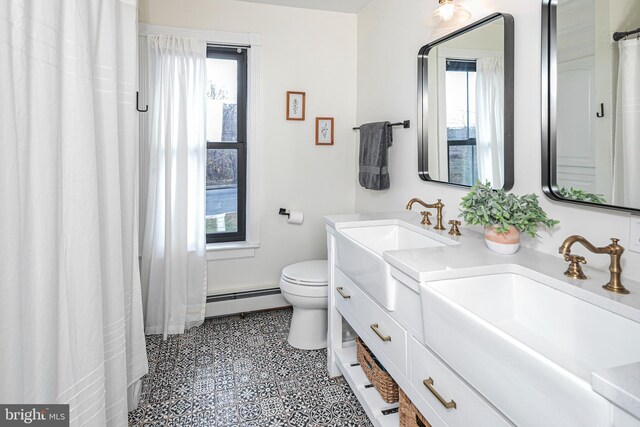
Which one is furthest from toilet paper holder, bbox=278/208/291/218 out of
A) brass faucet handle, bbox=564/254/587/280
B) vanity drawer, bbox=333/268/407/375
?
brass faucet handle, bbox=564/254/587/280

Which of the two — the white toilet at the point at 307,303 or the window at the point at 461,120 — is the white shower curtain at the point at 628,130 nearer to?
the window at the point at 461,120

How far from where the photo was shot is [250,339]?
2.52 meters

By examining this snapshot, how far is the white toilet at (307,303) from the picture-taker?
2.27 metres

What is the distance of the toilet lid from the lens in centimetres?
228

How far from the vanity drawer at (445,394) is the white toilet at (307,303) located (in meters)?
1.08

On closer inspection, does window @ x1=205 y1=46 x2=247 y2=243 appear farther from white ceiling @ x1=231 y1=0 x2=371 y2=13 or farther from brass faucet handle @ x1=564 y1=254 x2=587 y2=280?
brass faucet handle @ x1=564 y1=254 x2=587 y2=280

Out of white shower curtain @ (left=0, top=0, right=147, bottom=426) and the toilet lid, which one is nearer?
white shower curtain @ (left=0, top=0, right=147, bottom=426)

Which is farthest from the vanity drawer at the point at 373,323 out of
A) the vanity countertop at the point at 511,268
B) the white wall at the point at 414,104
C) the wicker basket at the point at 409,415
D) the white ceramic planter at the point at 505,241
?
the white wall at the point at 414,104

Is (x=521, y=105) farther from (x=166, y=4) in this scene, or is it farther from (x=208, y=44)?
(x=166, y=4)

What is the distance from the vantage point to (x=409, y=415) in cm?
136

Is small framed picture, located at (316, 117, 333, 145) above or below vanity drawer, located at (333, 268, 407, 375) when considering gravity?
above

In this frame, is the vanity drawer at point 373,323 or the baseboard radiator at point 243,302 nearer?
the vanity drawer at point 373,323

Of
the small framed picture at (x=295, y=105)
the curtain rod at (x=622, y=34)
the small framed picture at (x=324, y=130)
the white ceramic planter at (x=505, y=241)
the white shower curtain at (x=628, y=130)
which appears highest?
the small framed picture at (x=295, y=105)

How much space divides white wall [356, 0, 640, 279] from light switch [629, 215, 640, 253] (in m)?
0.01
